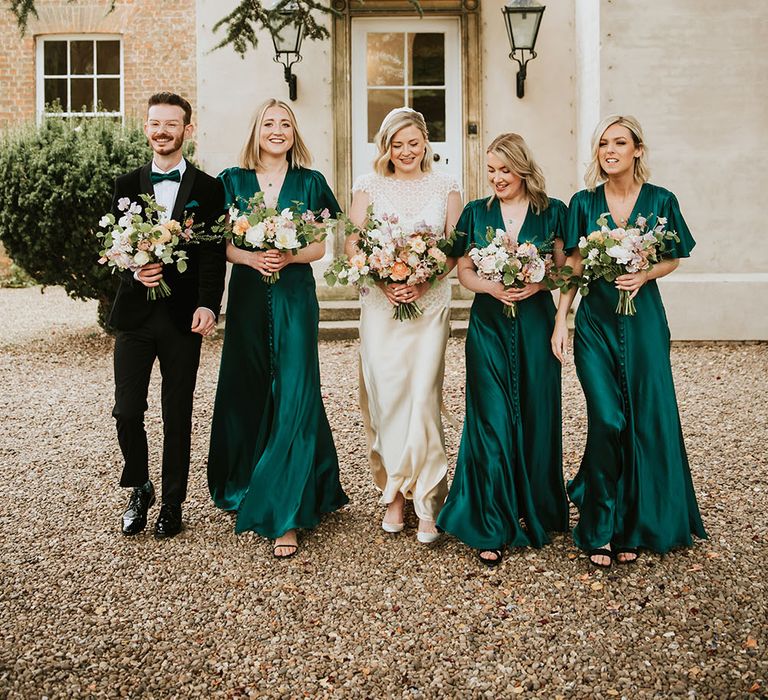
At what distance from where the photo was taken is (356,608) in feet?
11.0

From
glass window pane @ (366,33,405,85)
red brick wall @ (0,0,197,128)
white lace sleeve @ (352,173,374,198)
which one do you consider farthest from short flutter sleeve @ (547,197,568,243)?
red brick wall @ (0,0,197,128)

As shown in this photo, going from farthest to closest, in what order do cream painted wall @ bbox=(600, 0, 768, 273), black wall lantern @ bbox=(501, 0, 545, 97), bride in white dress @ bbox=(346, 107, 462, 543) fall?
black wall lantern @ bbox=(501, 0, 545, 97), cream painted wall @ bbox=(600, 0, 768, 273), bride in white dress @ bbox=(346, 107, 462, 543)

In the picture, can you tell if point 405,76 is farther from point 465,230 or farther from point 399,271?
point 399,271

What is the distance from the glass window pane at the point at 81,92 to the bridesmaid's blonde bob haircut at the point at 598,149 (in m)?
12.8

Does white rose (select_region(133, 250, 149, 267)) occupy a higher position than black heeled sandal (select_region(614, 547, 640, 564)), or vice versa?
white rose (select_region(133, 250, 149, 267))

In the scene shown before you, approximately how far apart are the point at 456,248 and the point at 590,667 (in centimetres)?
198

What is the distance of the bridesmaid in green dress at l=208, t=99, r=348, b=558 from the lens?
12.8ft

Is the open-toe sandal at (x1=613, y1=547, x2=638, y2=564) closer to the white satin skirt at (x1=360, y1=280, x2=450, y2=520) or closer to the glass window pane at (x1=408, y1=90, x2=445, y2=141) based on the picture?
the white satin skirt at (x1=360, y1=280, x2=450, y2=520)

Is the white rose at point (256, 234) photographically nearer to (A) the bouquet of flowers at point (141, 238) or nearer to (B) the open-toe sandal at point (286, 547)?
(A) the bouquet of flowers at point (141, 238)

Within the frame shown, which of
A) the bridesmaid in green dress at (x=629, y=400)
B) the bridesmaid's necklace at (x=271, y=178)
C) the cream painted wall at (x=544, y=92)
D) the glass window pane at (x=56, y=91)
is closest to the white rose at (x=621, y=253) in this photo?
the bridesmaid in green dress at (x=629, y=400)

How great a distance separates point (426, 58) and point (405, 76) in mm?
335

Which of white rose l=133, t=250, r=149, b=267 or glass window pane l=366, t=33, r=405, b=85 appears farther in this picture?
glass window pane l=366, t=33, r=405, b=85

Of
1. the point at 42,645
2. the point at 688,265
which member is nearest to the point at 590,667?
the point at 42,645

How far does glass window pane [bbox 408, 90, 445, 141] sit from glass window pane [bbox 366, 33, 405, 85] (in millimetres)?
311
